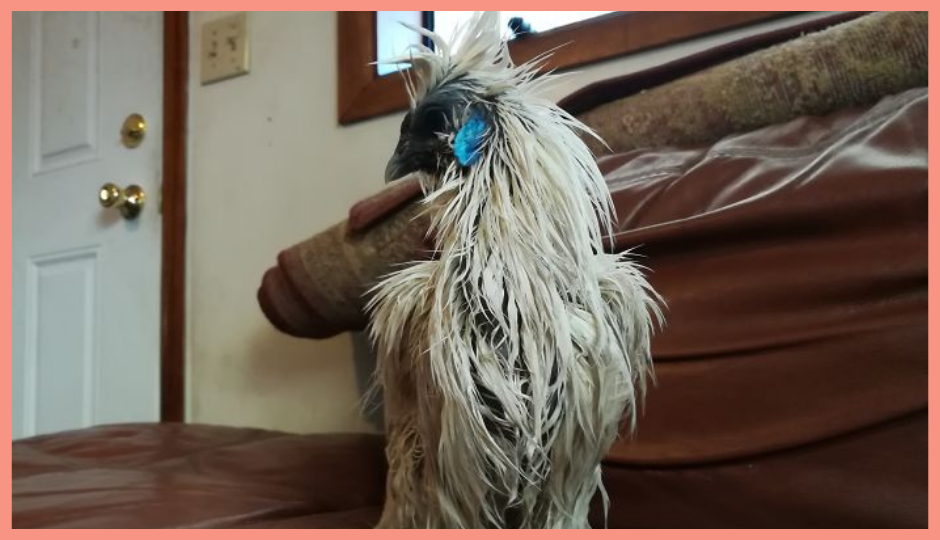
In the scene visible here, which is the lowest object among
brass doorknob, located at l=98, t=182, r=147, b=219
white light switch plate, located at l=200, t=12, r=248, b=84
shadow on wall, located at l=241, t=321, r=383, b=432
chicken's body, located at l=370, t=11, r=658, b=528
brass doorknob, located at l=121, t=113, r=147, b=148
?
shadow on wall, located at l=241, t=321, r=383, b=432

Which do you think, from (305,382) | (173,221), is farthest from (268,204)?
(305,382)

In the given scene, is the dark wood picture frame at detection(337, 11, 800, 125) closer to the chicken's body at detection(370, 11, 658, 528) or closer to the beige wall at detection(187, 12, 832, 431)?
the beige wall at detection(187, 12, 832, 431)

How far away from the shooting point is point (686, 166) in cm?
82

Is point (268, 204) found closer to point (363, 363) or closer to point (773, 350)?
point (363, 363)

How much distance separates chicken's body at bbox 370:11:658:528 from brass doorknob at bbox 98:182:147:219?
3.97ft

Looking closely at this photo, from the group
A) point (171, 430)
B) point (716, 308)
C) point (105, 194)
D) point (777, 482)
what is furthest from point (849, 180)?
point (105, 194)

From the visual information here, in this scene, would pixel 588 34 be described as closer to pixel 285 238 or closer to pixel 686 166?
pixel 686 166

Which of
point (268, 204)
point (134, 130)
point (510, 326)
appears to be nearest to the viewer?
point (510, 326)

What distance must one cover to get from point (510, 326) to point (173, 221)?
4.06 ft

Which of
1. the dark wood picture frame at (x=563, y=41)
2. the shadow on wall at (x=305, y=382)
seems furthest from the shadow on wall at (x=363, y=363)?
the dark wood picture frame at (x=563, y=41)

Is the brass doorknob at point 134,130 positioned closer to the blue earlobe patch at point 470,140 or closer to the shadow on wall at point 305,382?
the shadow on wall at point 305,382

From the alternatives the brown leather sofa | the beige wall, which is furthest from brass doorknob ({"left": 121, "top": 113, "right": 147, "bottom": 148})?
the brown leather sofa

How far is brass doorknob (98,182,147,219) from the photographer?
161cm

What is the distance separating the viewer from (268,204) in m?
1.48
